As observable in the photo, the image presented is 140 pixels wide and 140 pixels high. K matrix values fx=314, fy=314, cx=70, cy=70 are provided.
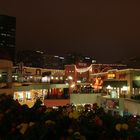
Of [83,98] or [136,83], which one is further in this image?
[136,83]

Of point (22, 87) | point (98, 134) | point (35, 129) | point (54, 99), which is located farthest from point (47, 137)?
point (54, 99)

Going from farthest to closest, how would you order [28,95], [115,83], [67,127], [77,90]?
[77,90], [115,83], [28,95], [67,127]

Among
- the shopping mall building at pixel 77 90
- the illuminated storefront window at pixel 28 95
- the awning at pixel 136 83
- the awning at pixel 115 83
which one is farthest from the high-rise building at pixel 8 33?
the awning at pixel 136 83

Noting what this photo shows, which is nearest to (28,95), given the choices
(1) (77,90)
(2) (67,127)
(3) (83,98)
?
(3) (83,98)

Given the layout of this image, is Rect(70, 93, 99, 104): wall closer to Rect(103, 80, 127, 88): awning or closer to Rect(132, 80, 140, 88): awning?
Rect(103, 80, 127, 88): awning

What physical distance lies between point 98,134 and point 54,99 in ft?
101

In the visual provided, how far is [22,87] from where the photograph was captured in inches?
1222

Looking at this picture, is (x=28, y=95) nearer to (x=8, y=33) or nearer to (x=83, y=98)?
(x=83, y=98)

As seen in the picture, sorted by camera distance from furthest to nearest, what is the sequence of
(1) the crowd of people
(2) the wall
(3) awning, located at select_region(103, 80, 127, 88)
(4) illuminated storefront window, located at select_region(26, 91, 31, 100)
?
(3) awning, located at select_region(103, 80, 127, 88)
(4) illuminated storefront window, located at select_region(26, 91, 31, 100)
(2) the wall
(1) the crowd of people

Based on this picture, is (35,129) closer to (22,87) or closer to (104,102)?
(104,102)

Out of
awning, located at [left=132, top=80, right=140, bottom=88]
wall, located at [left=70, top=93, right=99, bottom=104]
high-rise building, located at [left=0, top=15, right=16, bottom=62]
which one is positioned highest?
high-rise building, located at [left=0, top=15, right=16, bottom=62]

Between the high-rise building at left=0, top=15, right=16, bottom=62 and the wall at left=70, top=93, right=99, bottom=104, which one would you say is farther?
the high-rise building at left=0, top=15, right=16, bottom=62

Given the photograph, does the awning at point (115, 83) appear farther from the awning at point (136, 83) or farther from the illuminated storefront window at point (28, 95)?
the illuminated storefront window at point (28, 95)

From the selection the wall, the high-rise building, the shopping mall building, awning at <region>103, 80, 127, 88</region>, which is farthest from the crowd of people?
the high-rise building
